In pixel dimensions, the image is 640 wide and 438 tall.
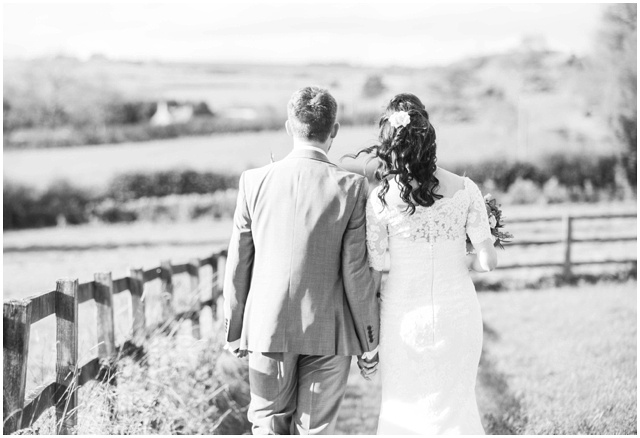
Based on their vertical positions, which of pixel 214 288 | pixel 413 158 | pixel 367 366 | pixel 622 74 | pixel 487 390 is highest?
pixel 622 74

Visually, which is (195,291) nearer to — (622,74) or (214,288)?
(214,288)

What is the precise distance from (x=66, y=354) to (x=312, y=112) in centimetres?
164

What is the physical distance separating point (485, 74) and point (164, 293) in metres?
8.87

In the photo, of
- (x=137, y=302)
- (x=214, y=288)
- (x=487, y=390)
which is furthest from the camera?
(x=214, y=288)

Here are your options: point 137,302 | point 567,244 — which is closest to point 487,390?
point 137,302

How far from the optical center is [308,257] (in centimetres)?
279

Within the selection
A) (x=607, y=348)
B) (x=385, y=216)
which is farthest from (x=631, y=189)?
(x=385, y=216)

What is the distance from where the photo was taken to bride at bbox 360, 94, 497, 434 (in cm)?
288

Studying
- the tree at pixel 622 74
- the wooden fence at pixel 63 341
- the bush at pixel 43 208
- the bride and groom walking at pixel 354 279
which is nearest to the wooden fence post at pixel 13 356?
the wooden fence at pixel 63 341

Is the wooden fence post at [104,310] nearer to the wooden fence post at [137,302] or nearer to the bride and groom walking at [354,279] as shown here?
the wooden fence post at [137,302]

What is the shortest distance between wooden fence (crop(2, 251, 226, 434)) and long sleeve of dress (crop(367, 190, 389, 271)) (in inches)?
54.7

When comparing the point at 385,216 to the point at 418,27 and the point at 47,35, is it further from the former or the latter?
the point at 47,35

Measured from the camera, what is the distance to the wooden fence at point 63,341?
2896 mm

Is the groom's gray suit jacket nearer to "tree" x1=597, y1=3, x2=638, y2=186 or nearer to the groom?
the groom
